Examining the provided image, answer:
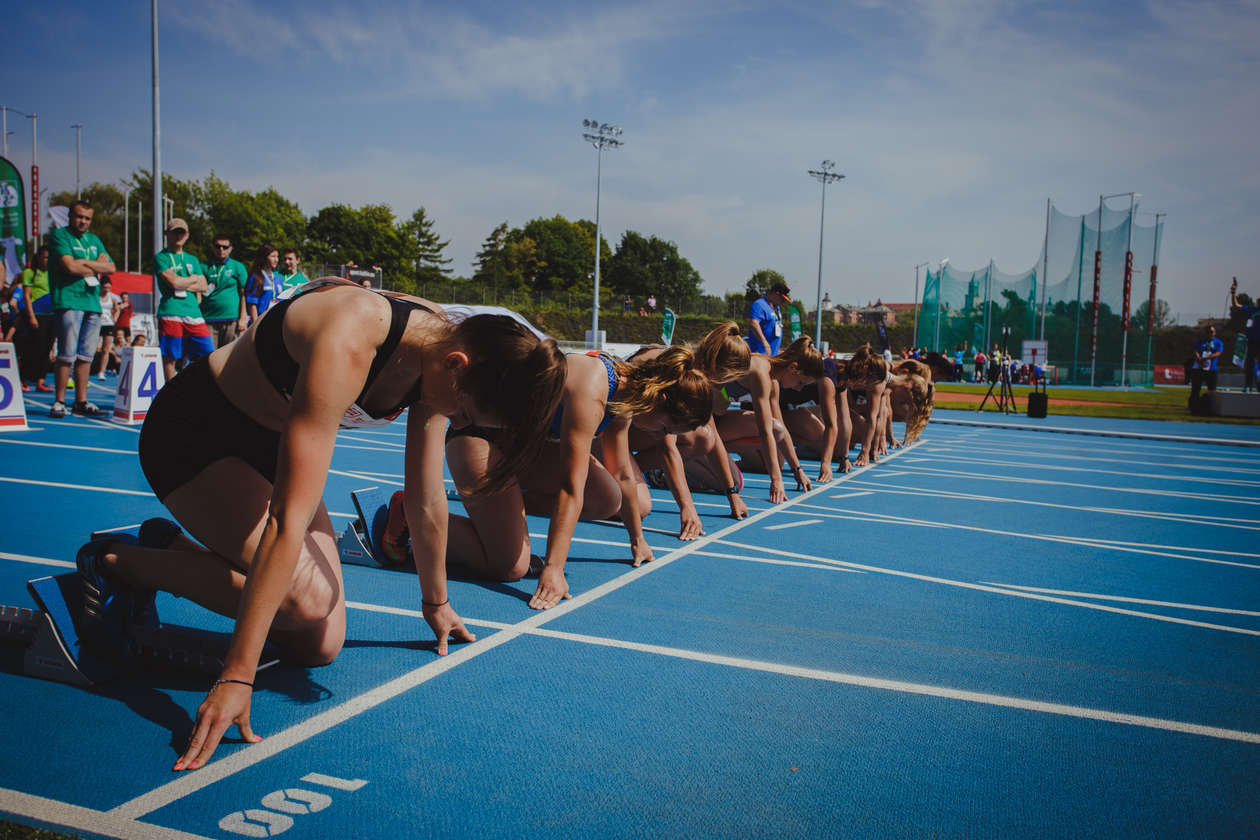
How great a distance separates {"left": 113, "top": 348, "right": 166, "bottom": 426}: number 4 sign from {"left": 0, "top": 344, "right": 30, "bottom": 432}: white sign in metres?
1.14

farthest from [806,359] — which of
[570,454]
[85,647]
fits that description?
[85,647]

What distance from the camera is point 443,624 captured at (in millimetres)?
2979

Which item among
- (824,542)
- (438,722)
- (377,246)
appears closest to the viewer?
(438,722)

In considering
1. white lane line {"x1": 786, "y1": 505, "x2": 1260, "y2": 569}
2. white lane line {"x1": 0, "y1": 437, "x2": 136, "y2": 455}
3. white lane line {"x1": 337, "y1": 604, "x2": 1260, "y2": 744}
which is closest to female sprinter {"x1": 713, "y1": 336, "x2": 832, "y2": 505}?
white lane line {"x1": 786, "y1": 505, "x2": 1260, "y2": 569}

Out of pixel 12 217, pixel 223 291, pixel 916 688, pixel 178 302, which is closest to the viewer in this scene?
pixel 916 688

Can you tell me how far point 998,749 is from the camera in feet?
8.18

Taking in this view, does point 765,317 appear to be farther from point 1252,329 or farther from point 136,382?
point 1252,329

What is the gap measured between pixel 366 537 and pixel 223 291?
22.9 feet

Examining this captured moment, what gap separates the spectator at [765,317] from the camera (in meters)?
10.5

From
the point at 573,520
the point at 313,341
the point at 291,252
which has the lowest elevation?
the point at 573,520

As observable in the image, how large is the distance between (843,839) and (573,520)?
1.98m

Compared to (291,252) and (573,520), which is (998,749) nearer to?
(573,520)

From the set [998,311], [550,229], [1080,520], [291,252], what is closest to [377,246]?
[550,229]

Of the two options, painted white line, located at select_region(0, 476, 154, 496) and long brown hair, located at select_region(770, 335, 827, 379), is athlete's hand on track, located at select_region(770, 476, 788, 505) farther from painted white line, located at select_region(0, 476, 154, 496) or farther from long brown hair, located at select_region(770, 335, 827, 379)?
painted white line, located at select_region(0, 476, 154, 496)
